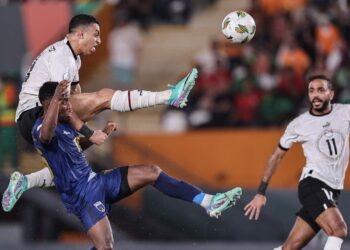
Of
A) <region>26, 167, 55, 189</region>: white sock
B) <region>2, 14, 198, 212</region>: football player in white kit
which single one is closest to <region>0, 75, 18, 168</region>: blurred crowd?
<region>26, 167, 55, 189</region>: white sock

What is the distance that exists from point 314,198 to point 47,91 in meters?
2.99

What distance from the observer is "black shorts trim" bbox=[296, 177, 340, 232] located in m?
12.8

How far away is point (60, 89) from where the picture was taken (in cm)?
1167

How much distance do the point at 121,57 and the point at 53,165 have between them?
8633mm

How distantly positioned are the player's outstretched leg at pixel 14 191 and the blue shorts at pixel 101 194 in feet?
3.39

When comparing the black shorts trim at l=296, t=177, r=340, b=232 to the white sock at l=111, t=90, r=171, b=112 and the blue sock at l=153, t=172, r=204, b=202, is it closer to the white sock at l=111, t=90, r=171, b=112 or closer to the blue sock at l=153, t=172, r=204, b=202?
the blue sock at l=153, t=172, r=204, b=202

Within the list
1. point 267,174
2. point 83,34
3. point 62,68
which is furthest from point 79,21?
point 267,174

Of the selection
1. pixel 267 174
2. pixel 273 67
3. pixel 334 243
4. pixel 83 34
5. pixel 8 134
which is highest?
pixel 83 34

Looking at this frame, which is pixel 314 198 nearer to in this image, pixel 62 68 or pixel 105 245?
pixel 105 245

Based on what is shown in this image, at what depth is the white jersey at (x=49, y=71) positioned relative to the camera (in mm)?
12719

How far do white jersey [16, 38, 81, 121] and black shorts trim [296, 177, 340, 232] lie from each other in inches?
105

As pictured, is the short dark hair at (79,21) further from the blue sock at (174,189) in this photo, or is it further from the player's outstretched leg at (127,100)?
the blue sock at (174,189)

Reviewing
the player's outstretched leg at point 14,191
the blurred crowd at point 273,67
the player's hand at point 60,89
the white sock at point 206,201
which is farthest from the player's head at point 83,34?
the blurred crowd at point 273,67

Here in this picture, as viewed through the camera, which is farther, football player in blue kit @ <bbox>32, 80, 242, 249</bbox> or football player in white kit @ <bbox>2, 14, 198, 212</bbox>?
football player in white kit @ <bbox>2, 14, 198, 212</bbox>
